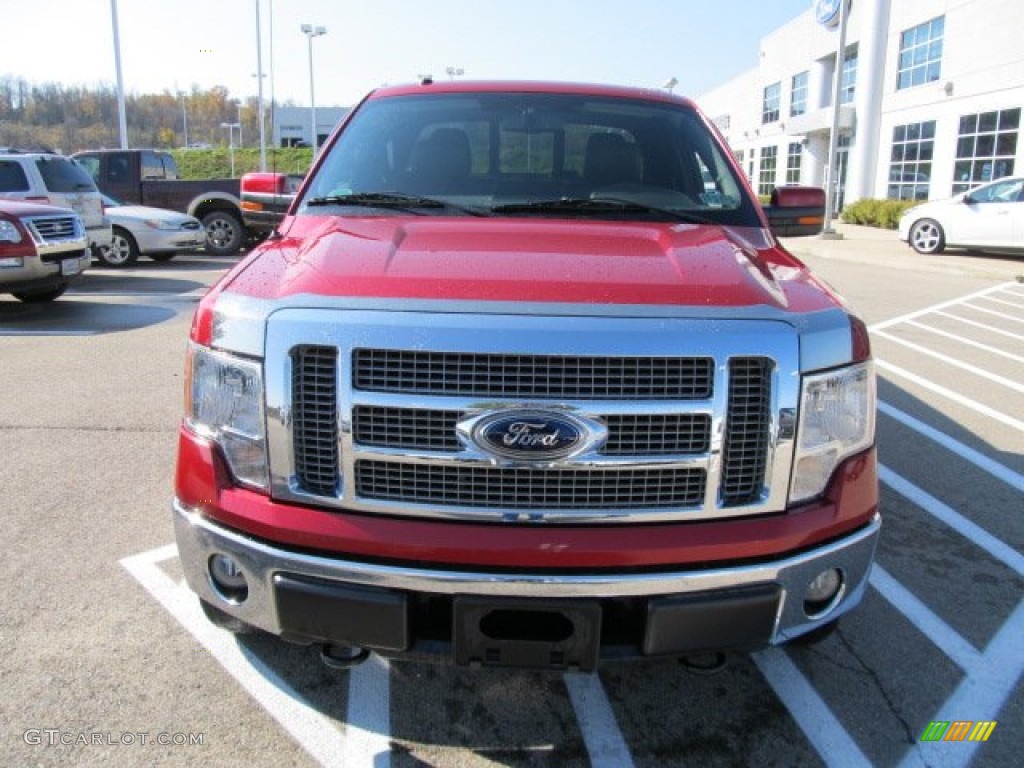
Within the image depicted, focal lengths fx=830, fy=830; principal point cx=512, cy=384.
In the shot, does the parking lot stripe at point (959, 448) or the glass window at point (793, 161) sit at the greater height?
the glass window at point (793, 161)

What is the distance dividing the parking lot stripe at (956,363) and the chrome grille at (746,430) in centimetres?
562

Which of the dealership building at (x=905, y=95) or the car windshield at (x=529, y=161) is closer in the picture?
the car windshield at (x=529, y=161)

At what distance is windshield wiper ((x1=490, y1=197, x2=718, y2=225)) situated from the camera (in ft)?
10.0

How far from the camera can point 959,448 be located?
16.9ft

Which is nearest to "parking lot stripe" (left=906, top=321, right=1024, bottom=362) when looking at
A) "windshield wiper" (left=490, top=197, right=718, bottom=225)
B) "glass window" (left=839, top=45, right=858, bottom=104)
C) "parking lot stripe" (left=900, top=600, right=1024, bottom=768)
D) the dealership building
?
"parking lot stripe" (left=900, top=600, right=1024, bottom=768)

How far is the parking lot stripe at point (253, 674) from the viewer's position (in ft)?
7.86

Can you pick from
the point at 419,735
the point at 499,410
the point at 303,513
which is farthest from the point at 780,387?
the point at 419,735

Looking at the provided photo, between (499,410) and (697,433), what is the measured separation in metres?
0.50

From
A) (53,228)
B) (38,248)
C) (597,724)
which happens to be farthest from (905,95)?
(597,724)

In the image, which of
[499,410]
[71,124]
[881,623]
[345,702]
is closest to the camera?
[499,410]

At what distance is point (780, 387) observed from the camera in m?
2.08

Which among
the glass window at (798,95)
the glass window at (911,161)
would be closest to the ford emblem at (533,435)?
the glass window at (911,161)

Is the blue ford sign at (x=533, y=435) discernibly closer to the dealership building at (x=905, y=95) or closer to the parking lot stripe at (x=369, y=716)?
the parking lot stripe at (x=369, y=716)

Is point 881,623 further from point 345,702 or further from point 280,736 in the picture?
point 280,736
